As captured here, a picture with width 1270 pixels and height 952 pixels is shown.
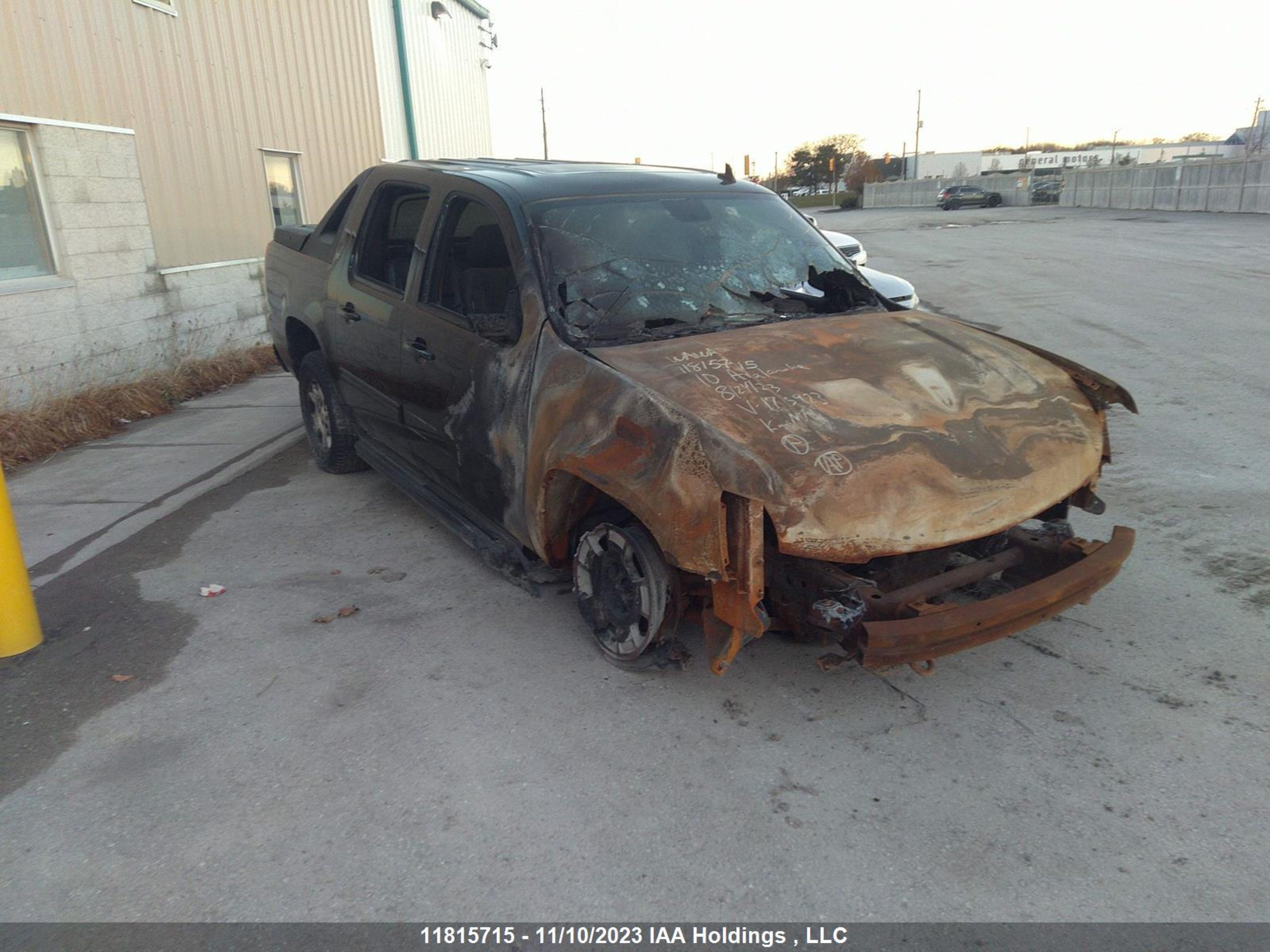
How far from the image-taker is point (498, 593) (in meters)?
4.50

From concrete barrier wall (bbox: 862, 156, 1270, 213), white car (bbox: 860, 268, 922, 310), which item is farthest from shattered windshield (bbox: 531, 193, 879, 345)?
concrete barrier wall (bbox: 862, 156, 1270, 213)

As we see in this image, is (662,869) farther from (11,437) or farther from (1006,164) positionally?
(1006,164)

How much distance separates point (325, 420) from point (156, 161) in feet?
18.1

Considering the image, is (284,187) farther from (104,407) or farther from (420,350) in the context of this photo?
(420,350)

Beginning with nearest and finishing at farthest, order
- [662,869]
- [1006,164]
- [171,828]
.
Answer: [662,869] → [171,828] → [1006,164]

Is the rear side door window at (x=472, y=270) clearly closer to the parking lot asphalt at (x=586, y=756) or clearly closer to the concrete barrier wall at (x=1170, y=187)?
the parking lot asphalt at (x=586, y=756)

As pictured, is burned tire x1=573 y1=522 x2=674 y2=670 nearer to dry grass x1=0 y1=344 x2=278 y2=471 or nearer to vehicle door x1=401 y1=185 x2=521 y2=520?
vehicle door x1=401 y1=185 x2=521 y2=520

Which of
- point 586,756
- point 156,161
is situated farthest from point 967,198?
point 586,756

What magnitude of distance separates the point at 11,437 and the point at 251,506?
9.00ft

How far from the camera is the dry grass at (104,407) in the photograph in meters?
7.31

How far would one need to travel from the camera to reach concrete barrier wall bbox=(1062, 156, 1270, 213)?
29688 mm

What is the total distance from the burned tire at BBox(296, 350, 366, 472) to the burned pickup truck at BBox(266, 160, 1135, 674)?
0.88 metres

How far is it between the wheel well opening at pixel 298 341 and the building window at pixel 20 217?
3492 mm
